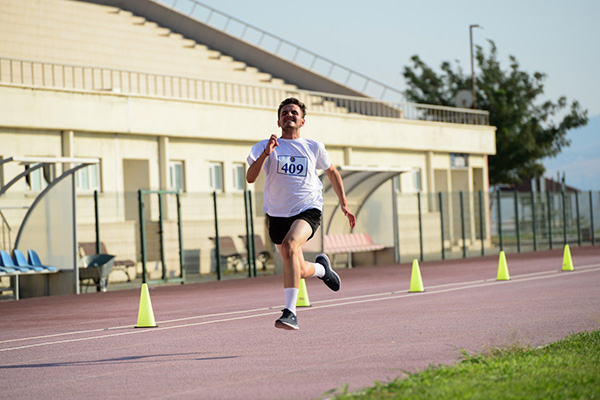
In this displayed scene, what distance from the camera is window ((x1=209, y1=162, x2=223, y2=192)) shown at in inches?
1363

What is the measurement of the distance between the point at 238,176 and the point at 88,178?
6456 mm

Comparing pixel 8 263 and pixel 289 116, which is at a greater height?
pixel 289 116

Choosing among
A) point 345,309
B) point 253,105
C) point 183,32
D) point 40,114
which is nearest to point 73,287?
point 40,114

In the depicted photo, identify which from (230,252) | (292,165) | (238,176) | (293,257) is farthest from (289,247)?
(238,176)

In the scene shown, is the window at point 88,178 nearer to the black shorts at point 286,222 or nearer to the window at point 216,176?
the window at point 216,176

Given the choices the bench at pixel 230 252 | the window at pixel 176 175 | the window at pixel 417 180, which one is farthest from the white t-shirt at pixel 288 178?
the window at pixel 417 180

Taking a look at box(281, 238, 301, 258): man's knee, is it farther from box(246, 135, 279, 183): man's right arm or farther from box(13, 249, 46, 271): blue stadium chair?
box(13, 249, 46, 271): blue stadium chair

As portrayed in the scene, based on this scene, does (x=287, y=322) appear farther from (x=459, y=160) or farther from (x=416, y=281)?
(x=459, y=160)

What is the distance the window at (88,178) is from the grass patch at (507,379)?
2380cm

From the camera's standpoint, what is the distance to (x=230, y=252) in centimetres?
2805

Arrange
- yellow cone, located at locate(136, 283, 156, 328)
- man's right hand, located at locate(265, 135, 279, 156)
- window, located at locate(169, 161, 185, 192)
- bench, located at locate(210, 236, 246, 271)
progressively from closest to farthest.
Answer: man's right hand, located at locate(265, 135, 279, 156), yellow cone, located at locate(136, 283, 156, 328), bench, located at locate(210, 236, 246, 271), window, located at locate(169, 161, 185, 192)

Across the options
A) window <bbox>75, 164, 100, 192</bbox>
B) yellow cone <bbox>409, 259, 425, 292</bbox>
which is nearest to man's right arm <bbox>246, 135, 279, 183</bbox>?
yellow cone <bbox>409, 259, 425, 292</bbox>

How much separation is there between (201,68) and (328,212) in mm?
11340

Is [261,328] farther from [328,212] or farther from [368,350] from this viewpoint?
[328,212]
